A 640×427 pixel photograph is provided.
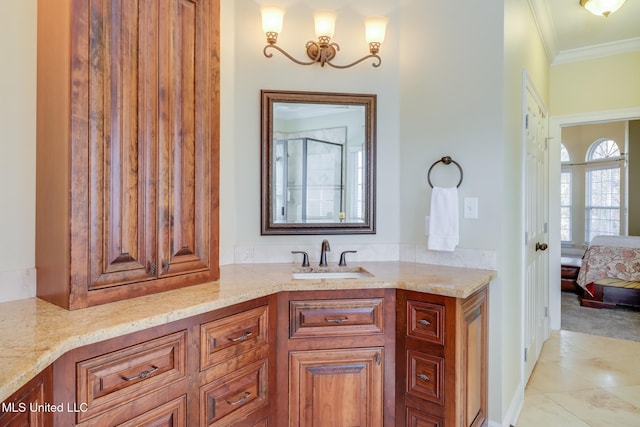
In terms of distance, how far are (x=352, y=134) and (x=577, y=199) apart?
749 cm

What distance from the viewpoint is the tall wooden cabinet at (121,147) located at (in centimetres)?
126

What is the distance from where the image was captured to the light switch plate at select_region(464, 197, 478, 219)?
2084 millimetres

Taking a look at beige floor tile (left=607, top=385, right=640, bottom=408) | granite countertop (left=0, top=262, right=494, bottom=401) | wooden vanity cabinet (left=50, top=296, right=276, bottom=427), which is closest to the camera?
granite countertop (left=0, top=262, right=494, bottom=401)

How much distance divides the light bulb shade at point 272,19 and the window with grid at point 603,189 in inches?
302

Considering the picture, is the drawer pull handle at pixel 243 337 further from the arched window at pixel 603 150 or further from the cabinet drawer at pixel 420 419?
the arched window at pixel 603 150

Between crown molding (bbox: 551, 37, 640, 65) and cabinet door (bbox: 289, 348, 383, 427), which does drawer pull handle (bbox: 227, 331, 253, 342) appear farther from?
crown molding (bbox: 551, 37, 640, 65)

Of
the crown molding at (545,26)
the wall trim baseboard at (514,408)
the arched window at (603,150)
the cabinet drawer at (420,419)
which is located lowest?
the wall trim baseboard at (514,408)

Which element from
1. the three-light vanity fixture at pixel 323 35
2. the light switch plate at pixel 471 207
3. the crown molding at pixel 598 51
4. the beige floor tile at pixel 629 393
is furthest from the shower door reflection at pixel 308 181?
the crown molding at pixel 598 51

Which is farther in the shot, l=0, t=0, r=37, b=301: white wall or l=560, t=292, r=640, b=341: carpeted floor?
l=560, t=292, r=640, b=341: carpeted floor

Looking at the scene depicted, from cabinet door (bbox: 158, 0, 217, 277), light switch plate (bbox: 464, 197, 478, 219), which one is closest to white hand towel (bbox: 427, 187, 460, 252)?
light switch plate (bbox: 464, 197, 478, 219)

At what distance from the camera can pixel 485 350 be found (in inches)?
77.7

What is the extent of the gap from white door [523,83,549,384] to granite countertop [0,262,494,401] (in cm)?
94

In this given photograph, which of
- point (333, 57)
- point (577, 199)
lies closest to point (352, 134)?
point (333, 57)

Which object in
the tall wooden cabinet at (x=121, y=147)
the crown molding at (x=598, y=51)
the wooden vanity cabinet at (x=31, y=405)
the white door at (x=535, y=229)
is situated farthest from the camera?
the crown molding at (x=598, y=51)
